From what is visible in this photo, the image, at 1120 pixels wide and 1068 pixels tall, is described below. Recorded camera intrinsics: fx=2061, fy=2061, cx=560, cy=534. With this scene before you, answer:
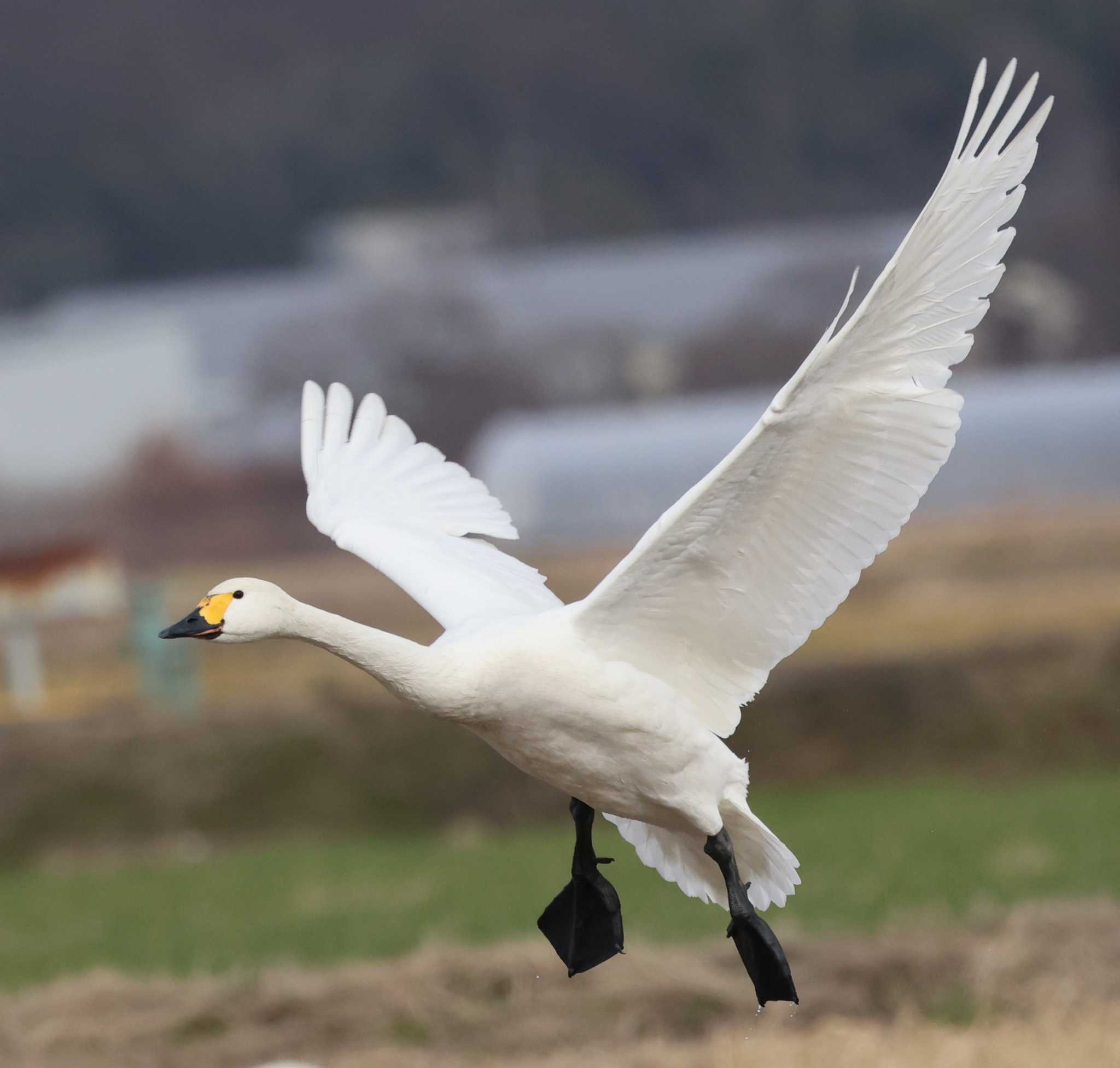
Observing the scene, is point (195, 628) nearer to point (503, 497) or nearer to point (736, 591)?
point (736, 591)

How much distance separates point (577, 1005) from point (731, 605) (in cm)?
272

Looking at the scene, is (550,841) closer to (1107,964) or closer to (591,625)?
(1107,964)

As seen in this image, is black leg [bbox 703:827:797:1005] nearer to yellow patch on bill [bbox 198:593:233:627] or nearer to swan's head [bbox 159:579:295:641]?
swan's head [bbox 159:579:295:641]

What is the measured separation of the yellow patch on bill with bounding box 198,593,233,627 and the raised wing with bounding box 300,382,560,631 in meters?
0.88

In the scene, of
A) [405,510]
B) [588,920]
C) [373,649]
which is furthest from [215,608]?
[588,920]

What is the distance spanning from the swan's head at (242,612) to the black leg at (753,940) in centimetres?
116

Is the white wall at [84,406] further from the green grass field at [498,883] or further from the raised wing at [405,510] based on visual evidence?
the raised wing at [405,510]

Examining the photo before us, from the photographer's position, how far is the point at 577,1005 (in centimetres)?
701

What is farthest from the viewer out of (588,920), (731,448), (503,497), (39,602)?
(503,497)

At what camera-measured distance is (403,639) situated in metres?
4.46

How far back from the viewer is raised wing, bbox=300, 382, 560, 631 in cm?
532

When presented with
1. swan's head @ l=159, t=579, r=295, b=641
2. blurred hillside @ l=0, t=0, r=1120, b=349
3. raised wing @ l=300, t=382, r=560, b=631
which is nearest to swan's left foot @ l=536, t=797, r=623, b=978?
raised wing @ l=300, t=382, r=560, b=631

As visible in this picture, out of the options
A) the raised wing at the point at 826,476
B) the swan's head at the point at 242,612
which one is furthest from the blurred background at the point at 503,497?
the swan's head at the point at 242,612

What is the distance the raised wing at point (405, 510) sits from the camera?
532cm
